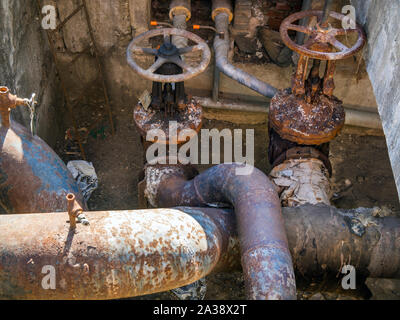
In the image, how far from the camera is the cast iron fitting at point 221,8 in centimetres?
455

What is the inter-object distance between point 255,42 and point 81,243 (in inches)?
139

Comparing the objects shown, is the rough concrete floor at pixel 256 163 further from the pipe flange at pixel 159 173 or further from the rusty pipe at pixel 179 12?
the rusty pipe at pixel 179 12

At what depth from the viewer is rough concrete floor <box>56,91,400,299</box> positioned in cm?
464

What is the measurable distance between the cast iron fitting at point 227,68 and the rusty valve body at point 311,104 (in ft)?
1.40

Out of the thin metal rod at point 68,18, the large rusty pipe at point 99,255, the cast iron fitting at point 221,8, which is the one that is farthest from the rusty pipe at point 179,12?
the large rusty pipe at point 99,255

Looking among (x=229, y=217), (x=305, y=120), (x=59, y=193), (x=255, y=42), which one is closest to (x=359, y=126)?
(x=255, y=42)

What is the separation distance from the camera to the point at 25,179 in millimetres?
2953

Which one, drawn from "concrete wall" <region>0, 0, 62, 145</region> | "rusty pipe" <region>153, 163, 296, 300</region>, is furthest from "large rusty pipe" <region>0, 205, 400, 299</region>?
"concrete wall" <region>0, 0, 62, 145</region>

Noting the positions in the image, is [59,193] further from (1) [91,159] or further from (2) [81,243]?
(1) [91,159]

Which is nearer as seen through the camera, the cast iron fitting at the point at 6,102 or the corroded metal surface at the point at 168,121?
the cast iron fitting at the point at 6,102

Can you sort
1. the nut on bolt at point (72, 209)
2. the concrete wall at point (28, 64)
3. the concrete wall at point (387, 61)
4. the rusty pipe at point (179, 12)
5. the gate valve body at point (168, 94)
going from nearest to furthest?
the nut on bolt at point (72, 209)
the concrete wall at point (387, 61)
the gate valve body at point (168, 94)
the concrete wall at point (28, 64)
the rusty pipe at point (179, 12)

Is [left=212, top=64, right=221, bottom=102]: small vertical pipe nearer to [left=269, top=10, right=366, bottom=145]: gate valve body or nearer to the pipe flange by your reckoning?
[left=269, top=10, right=366, bottom=145]: gate valve body

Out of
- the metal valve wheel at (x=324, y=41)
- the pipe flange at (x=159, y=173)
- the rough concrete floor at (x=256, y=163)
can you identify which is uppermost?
the metal valve wheel at (x=324, y=41)

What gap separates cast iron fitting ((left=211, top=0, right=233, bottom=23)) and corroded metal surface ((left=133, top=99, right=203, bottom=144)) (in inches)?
54.7
